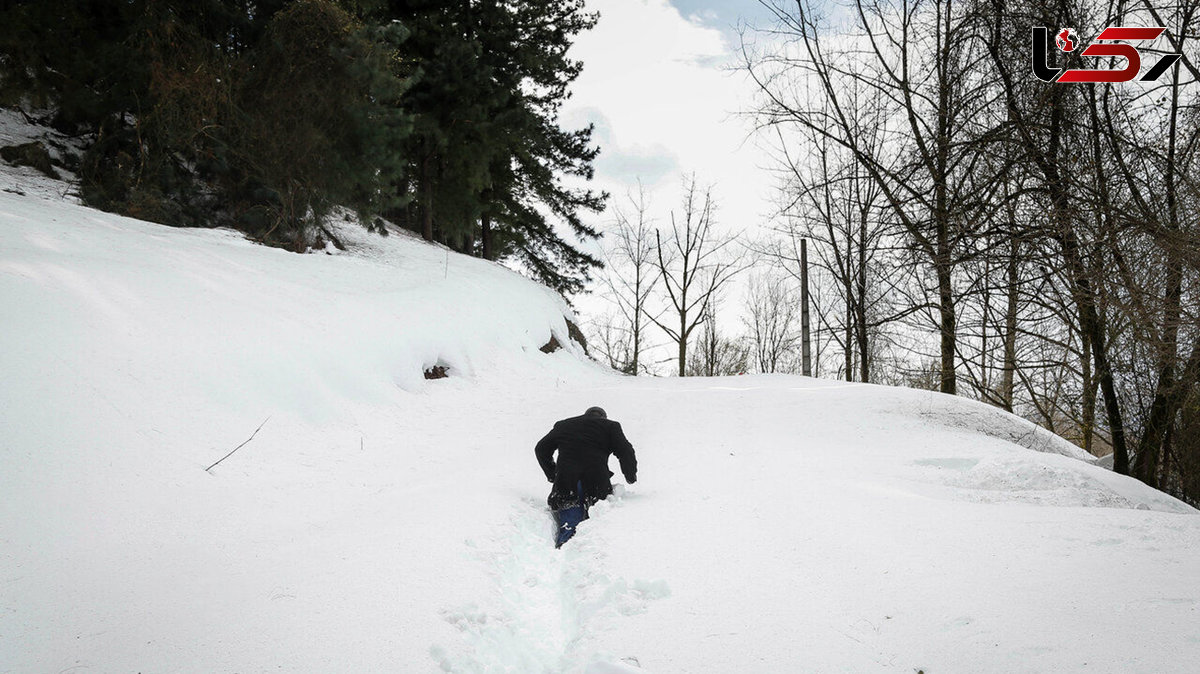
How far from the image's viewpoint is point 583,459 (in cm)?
565

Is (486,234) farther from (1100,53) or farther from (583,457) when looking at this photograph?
(1100,53)

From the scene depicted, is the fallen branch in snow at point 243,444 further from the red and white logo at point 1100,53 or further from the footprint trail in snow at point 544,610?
the red and white logo at point 1100,53

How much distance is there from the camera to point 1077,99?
6.08 metres

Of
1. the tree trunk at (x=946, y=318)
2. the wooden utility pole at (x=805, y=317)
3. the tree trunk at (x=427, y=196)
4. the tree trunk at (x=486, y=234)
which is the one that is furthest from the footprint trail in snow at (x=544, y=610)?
the tree trunk at (x=486, y=234)

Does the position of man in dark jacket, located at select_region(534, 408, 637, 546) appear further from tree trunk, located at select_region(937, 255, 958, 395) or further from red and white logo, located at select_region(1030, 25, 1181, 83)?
red and white logo, located at select_region(1030, 25, 1181, 83)

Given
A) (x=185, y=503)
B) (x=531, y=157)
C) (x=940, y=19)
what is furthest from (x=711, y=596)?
(x=531, y=157)

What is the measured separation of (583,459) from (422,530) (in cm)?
182

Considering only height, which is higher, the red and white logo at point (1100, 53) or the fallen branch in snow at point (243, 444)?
the red and white logo at point (1100, 53)

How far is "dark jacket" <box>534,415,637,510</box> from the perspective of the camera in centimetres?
550

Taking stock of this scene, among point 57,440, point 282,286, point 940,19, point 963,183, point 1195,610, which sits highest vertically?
point 940,19

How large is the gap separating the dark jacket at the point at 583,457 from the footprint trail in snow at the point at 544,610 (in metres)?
0.80

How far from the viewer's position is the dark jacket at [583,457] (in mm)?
5496

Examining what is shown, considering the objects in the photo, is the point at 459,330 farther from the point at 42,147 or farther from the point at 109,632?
the point at 109,632

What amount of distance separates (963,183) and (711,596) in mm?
4999
